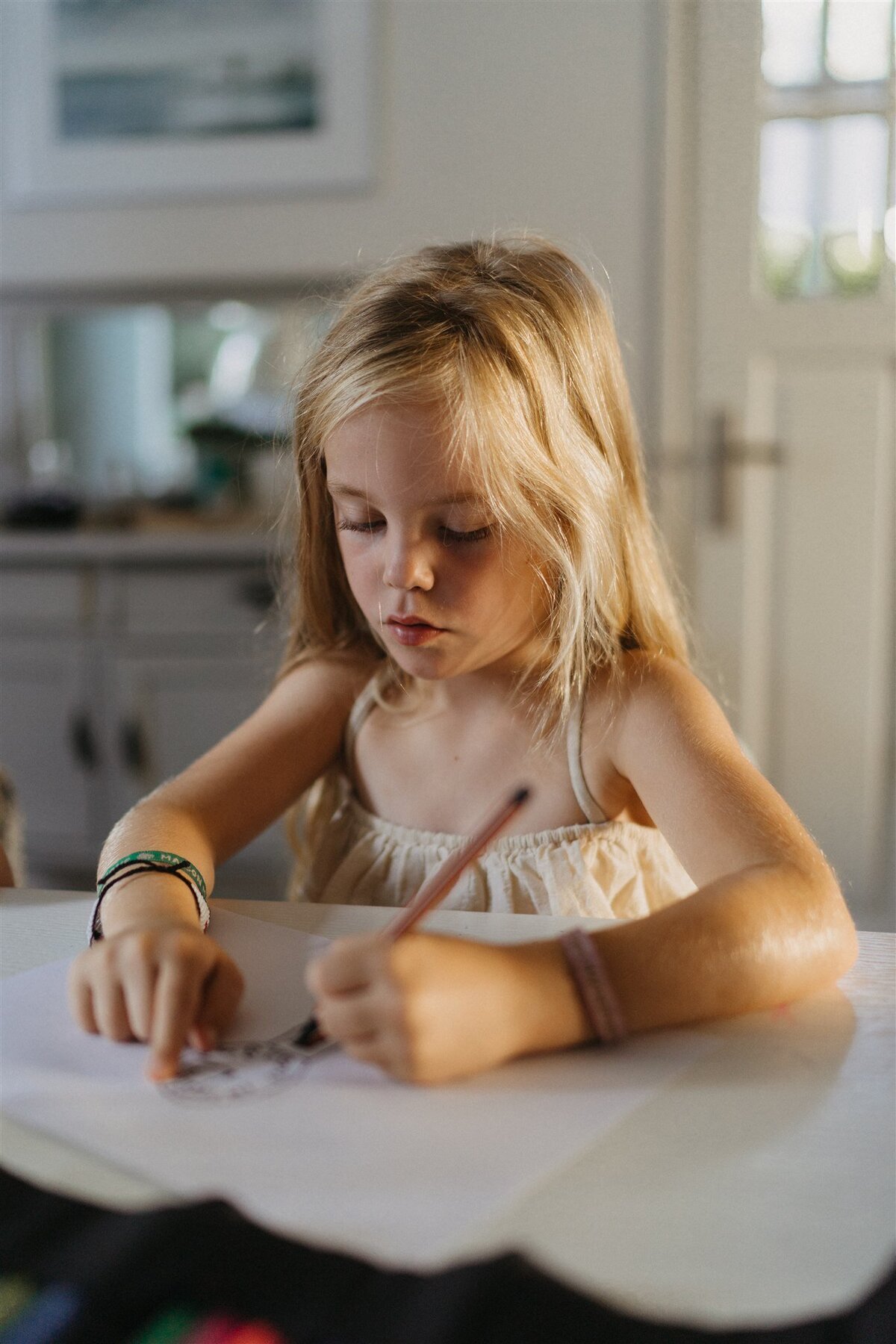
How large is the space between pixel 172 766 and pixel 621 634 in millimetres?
1704

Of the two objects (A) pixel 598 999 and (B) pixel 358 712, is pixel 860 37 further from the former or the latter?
(A) pixel 598 999

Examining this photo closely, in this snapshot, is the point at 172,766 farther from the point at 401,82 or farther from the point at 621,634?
the point at 621,634

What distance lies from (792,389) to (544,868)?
1622 mm

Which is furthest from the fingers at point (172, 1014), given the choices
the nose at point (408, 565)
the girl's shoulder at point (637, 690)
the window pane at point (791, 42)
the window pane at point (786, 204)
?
the window pane at point (791, 42)

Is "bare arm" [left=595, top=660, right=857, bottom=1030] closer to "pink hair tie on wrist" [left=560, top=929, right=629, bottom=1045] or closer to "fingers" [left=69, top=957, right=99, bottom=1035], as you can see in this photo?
"pink hair tie on wrist" [left=560, top=929, right=629, bottom=1045]

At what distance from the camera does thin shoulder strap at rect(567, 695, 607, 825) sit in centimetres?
85

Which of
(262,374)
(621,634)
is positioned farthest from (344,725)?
(262,374)

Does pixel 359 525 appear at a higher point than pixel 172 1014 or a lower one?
higher

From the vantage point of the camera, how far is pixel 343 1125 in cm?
44

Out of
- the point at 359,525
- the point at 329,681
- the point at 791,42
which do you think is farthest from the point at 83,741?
the point at 791,42

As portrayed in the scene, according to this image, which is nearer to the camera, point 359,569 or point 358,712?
point 359,569

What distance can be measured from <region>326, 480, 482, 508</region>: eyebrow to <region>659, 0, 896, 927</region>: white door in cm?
164

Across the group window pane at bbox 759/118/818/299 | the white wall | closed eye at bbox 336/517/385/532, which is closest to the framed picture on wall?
the white wall

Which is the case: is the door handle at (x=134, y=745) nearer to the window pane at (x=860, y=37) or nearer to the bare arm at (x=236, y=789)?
the bare arm at (x=236, y=789)
